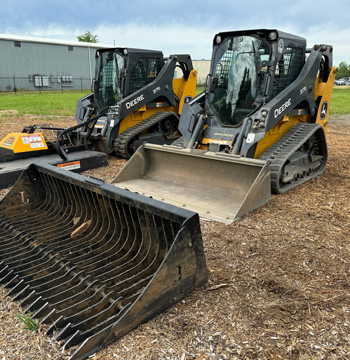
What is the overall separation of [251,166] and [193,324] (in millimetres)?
2810

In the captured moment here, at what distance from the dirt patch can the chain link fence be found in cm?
3385

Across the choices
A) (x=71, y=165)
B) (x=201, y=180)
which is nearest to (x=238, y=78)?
(x=201, y=180)

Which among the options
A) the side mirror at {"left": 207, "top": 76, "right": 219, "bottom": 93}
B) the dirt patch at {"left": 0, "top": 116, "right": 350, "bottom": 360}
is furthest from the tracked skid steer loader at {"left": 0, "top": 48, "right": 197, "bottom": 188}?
the dirt patch at {"left": 0, "top": 116, "right": 350, "bottom": 360}

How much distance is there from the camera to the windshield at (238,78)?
591 cm

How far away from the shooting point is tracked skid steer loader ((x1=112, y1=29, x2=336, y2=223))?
535 cm

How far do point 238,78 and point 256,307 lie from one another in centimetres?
421

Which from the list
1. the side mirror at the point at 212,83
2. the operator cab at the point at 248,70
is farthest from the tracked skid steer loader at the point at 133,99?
the operator cab at the point at 248,70

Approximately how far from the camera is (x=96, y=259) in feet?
10.6

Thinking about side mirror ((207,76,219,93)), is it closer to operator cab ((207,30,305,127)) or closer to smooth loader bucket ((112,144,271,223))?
operator cab ((207,30,305,127))

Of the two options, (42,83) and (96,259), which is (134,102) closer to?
(96,259)

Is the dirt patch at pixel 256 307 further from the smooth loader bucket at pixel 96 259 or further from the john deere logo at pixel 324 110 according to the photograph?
the john deere logo at pixel 324 110

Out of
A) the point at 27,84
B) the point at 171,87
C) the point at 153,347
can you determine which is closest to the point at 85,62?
the point at 27,84

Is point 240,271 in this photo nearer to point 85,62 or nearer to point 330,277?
point 330,277

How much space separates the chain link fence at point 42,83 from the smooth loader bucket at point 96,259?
33.1 meters
